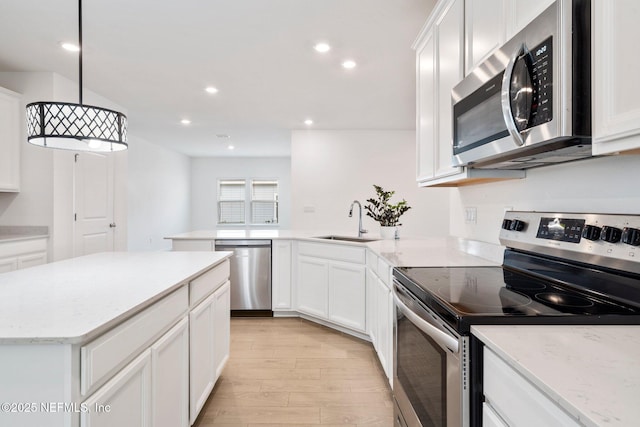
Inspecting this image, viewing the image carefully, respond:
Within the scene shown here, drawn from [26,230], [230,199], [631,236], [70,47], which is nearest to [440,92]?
[631,236]

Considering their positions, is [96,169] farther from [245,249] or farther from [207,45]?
[207,45]

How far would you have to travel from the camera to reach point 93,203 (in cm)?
380

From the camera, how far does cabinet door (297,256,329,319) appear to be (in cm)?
334

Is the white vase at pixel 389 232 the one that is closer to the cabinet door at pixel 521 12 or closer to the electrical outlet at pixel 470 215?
the electrical outlet at pixel 470 215

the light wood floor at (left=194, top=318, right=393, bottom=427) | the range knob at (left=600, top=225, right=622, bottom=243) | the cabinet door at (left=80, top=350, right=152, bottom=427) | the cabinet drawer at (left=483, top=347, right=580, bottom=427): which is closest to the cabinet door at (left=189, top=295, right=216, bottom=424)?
the light wood floor at (left=194, top=318, right=393, bottom=427)

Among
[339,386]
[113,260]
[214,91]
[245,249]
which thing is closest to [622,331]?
[339,386]

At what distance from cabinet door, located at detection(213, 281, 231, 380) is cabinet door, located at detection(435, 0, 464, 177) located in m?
1.53

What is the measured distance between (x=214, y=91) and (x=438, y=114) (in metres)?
2.71

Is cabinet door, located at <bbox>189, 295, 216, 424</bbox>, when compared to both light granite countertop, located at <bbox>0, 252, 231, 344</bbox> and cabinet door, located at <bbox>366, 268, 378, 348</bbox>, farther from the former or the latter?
cabinet door, located at <bbox>366, 268, 378, 348</bbox>

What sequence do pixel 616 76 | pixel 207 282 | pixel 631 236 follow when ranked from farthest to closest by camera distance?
pixel 207 282, pixel 631 236, pixel 616 76

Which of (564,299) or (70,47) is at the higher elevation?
(70,47)

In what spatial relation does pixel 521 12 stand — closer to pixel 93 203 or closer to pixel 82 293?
pixel 82 293

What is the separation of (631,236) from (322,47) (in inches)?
94.9

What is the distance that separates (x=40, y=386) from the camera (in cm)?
87
